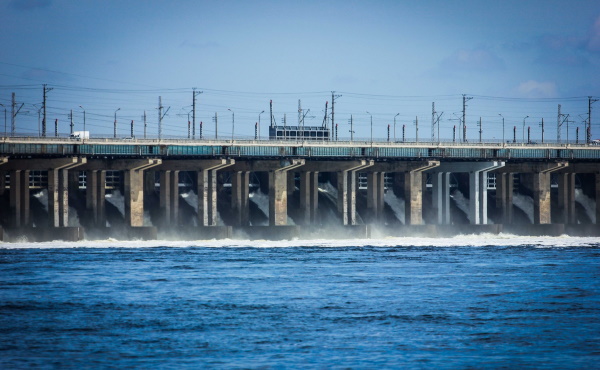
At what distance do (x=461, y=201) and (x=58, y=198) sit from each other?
192 feet

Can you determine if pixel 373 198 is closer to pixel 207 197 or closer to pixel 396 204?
pixel 396 204

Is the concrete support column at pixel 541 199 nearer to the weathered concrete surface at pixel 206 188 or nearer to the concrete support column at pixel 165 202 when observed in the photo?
the weathered concrete surface at pixel 206 188

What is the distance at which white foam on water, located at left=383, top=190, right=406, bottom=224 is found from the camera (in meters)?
131

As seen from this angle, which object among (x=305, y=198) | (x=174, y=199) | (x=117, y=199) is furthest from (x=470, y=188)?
(x=117, y=199)

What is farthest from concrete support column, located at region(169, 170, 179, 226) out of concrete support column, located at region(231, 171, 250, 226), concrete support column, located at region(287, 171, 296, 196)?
concrete support column, located at region(287, 171, 296, 196)

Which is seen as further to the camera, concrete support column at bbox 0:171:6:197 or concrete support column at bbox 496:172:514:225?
concrete support column at bbox 496:172:514:225

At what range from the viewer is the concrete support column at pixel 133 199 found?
105 meters

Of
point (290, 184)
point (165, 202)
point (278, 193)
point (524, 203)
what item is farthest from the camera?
point (524, 203)

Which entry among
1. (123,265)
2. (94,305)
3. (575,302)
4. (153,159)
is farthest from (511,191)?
(94,305)

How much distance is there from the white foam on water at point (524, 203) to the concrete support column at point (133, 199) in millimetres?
57511

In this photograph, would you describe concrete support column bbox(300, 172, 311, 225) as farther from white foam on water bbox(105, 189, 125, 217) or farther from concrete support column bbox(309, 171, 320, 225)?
white foam on water bbox(105, 189, 125, 217)

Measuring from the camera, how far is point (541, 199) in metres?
129

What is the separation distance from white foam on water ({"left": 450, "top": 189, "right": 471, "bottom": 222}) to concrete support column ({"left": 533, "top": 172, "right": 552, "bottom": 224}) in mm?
9266

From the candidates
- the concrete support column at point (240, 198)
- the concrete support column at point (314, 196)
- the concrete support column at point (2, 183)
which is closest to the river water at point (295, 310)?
the concrete support column at point (2, 183)
